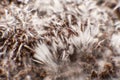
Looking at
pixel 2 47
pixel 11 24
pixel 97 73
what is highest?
pixel 11 24

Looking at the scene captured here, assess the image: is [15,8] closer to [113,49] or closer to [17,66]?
[17,66]

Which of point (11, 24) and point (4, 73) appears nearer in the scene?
point (4, 73)

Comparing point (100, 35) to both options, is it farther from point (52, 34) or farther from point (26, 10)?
point (26, 10)

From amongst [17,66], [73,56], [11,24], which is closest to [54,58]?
[73,56]

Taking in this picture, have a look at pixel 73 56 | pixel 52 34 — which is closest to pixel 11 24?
pixel 52 34

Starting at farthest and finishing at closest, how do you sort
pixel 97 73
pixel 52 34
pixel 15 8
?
pixel 15 8
pixel 52 34
pixel 97 73

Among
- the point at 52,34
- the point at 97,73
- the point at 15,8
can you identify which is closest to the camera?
the point at 97,73

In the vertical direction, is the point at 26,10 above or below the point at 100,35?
above
